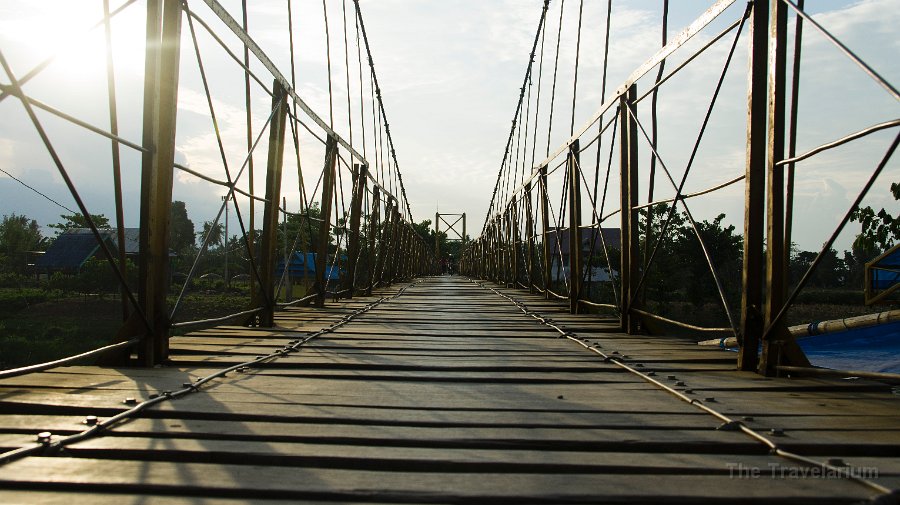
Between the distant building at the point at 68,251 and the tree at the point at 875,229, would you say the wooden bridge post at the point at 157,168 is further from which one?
the distant building at the point at 68,251

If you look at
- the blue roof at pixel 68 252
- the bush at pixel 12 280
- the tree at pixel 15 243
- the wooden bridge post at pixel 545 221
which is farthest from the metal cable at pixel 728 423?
the tree at pixel 15 243

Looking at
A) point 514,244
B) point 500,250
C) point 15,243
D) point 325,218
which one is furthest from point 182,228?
point 325,218

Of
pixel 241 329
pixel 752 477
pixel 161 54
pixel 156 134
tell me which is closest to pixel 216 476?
pixel 752 477

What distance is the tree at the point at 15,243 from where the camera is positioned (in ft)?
140

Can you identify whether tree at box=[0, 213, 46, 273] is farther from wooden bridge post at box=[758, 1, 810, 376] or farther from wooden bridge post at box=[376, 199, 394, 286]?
wooden bridge post at box=[758, 1, 810, 376]

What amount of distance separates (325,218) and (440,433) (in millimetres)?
3822

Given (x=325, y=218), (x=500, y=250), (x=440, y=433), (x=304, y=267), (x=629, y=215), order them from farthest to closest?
1. (x=500, y=250)
2. (x=304, y=267)
3. (x=325, y=218)
4. (x=629, y=215)
5. (x=440, y=433)

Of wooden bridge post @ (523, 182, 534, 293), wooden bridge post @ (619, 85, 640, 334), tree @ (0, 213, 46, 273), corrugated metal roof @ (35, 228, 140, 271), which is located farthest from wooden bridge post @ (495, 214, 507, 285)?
tree @ (0, 213, 46, 273)

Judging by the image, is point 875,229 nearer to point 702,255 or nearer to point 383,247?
point 383,247

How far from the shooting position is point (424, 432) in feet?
4.83

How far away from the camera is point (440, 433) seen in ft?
4.81

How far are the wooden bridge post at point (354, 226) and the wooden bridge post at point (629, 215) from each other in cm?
363

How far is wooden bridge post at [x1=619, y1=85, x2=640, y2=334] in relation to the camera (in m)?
3.72

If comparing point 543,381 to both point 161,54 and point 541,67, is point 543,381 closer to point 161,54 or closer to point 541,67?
point 161,54
